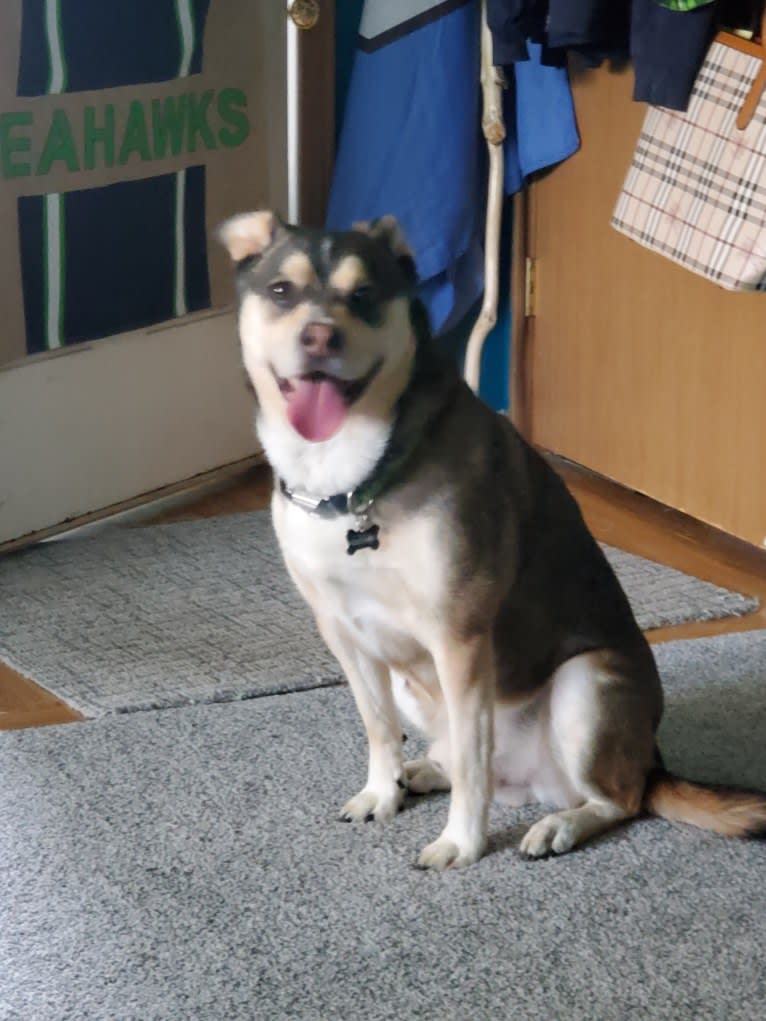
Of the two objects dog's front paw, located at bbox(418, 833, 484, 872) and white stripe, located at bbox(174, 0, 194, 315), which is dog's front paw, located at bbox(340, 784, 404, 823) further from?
white stripe, located at bbox(174, 0, 194, 315)

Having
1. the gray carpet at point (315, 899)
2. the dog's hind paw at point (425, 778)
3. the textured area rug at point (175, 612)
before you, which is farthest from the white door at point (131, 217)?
the dog's hind paw at point (425, 778)

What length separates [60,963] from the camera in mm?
1515

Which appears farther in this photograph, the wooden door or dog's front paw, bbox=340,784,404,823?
the wooden door

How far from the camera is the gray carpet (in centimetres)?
145

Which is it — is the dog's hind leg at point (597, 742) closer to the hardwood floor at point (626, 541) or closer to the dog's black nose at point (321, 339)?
the dog's black nose at point (321, 339)

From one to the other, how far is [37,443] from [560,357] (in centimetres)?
117

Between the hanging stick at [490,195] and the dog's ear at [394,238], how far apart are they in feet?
4.55

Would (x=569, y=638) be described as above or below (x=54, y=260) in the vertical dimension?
below

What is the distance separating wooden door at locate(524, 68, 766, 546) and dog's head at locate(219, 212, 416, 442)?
4.04 ft

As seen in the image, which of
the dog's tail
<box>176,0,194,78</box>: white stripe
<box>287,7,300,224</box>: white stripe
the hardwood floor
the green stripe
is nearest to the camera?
the dog's tail

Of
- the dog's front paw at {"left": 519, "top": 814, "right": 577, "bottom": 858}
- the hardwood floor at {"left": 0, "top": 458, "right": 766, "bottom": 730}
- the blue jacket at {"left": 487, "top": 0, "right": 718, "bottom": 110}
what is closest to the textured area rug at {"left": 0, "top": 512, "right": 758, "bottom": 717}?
the hardwood floor at {"left": 0, "top": 458, "right": 766, "bottom": 730}

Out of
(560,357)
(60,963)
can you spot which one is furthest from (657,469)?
(60,963)

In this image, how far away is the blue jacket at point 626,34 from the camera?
7.80ft

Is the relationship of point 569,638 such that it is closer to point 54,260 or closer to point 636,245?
point 636,245
